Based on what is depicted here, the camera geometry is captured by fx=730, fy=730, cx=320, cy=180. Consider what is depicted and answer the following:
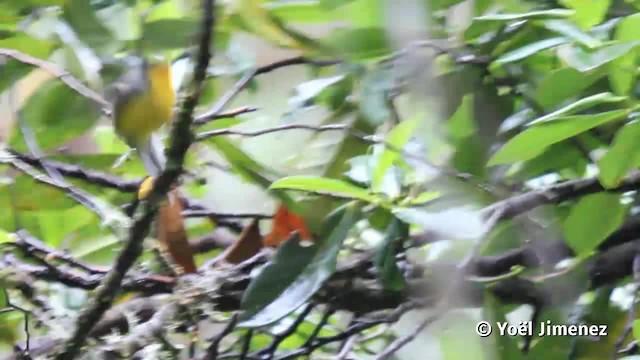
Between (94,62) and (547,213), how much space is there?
252 mm

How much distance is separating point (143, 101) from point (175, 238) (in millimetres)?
170

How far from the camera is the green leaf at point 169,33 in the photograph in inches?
9.2

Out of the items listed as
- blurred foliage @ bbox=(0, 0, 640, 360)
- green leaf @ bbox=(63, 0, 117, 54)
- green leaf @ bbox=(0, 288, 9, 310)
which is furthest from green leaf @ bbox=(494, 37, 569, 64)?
green leaf @ bbox=(0, 288, 9, 310)

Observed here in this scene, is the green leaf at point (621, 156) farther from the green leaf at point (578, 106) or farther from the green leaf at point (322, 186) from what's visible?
the green leaf at point (322, 186)

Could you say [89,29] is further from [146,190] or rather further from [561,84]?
[561,84]

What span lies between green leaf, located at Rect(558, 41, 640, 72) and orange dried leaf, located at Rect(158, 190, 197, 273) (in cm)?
25

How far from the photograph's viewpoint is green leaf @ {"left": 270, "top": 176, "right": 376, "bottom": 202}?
14.7 inches

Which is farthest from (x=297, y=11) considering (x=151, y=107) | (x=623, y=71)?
(x=623, y=71)

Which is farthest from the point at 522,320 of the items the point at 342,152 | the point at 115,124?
the point at 115,124

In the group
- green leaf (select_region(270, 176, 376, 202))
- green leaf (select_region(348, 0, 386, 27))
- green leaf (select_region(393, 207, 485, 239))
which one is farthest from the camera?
green leaf (select_region(270, 176, 376, 202))

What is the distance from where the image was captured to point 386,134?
0.44 meters

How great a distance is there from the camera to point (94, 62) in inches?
12.1

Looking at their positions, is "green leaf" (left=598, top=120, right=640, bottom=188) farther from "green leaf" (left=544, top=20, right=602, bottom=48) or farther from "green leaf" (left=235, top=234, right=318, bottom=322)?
"green leaf" (left=235, top=234, right=318, bottom=322)

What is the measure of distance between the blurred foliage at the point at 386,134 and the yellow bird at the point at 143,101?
13 millimetres
